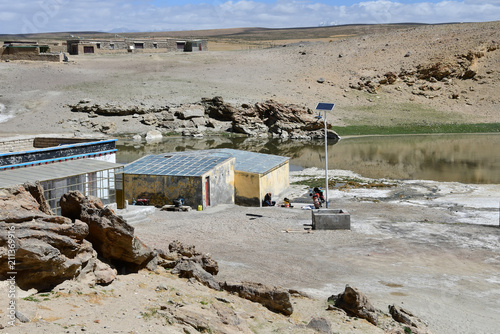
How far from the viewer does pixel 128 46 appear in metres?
99.7

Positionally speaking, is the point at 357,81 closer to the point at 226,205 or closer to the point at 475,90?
the point at 475,90

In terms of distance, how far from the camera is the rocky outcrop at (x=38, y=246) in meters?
12.4

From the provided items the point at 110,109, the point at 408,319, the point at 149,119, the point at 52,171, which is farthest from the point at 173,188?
the point at 110,109

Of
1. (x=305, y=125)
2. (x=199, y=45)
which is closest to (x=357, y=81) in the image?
(x=305, y=125)

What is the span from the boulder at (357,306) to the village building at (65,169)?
11769 mm

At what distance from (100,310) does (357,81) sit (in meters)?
75.3

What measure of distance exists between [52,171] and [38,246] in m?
13.0

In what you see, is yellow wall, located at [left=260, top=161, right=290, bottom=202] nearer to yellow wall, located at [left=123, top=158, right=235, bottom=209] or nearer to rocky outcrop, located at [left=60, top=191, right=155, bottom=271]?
yellow wall, located at [left=123, top=158, right=235, bottom=209]

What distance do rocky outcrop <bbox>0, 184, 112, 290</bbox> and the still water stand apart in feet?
107

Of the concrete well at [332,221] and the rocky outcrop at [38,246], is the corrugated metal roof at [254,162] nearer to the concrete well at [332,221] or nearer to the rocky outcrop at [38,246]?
the concrete well at [332,221]

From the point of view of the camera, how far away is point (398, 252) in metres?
23.2

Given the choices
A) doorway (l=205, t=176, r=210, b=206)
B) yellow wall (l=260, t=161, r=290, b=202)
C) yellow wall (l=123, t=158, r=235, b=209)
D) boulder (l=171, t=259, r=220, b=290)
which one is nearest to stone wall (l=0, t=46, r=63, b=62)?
yellow wall (l=260, t=161, r=290, b=202)

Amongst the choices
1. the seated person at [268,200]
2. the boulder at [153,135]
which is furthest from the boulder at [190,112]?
the seated person at [268,200]

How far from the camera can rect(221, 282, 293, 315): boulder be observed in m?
15.2
